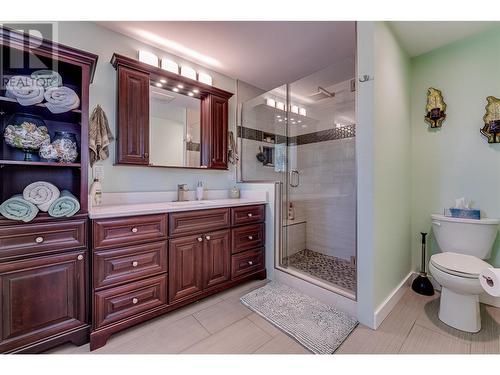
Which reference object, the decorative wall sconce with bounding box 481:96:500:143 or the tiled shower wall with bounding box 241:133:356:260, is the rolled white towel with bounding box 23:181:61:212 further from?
the decorative wall sconce with bounding box 481:96:500:143

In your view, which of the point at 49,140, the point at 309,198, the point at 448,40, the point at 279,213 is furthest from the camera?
the point at 309,198

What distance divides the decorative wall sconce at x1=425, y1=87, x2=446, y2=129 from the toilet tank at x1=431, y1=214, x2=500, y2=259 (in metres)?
0.91

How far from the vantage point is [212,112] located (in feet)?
7.70

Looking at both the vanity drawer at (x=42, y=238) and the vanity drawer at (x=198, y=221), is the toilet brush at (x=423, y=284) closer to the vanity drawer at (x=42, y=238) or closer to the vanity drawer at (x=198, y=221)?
the vanity drawer at (x=198, y=221)

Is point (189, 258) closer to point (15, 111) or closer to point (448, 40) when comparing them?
point (15, 111)

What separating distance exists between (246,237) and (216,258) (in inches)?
14.7

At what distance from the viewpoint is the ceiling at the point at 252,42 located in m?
1.78

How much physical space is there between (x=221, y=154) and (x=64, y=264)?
5.39 feet

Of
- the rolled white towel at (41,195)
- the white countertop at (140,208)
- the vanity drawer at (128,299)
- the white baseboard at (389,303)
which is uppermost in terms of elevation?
the rolled white towel at (41,195)

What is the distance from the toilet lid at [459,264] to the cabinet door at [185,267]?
5.95 feet

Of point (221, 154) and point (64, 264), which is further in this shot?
point (221, 154)

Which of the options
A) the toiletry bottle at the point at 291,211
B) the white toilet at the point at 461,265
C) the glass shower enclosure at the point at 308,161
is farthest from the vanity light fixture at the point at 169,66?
the white toilet at the point at 461,265

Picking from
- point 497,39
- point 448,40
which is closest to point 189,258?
point 448,40

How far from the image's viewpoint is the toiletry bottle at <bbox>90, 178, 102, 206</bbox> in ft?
5.34
